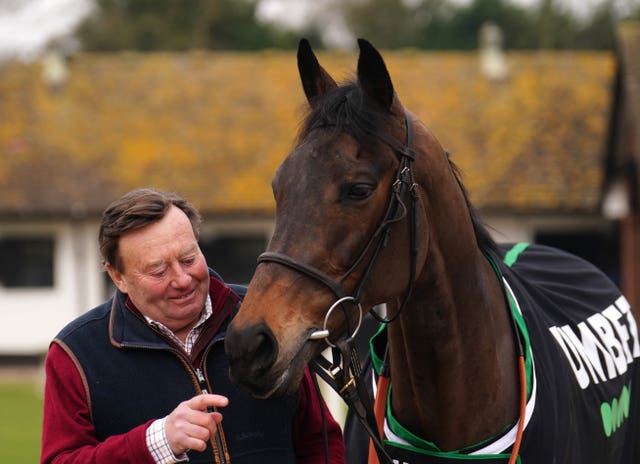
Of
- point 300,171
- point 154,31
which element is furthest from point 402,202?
point 154,31

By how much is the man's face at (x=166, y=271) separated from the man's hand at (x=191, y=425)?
14.6 inches

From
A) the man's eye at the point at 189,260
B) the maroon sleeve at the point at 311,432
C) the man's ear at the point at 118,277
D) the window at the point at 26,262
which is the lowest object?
the window at the point at 26,262

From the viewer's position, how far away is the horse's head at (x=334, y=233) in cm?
237

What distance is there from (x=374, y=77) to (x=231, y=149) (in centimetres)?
1582

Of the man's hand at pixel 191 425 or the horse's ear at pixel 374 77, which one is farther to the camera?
the horse's ear at pixel 374 77

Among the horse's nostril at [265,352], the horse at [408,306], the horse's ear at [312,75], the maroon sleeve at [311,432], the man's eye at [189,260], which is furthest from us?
the maroon sleeve at [311,432]

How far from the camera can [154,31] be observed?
32812 millimetres

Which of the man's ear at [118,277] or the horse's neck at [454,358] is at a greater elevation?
the man's ear at [118,277]

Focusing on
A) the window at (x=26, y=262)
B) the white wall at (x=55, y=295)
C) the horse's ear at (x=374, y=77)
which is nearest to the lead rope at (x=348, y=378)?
the horse's ear at (x=374, y=77)

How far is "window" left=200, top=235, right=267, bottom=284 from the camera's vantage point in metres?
17.4

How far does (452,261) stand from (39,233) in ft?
51.9

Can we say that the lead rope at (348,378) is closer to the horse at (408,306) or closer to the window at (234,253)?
the horse at (408,306)

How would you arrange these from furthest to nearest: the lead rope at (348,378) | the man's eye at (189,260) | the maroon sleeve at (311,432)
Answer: the maroon sleeve at (311,432), the man's eye at (189,260), the lead rope at (348,378)

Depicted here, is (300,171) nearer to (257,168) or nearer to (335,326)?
(335,326)
